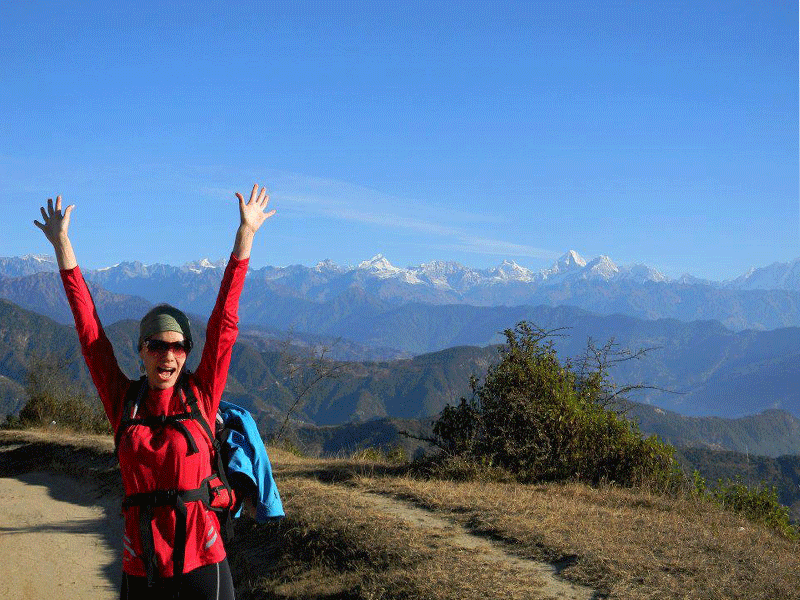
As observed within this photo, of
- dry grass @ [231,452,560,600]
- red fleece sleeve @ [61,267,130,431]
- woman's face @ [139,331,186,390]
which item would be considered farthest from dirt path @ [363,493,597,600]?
red fleece sleeve @ [61,267,130,431]

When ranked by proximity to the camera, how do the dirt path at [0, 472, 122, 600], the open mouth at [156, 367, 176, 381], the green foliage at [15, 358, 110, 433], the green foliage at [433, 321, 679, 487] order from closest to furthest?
1. the open mouth at [156, 367, 176, 381]
2. the dirt path at [0, 472, 122, 600]
3. the green foliage at [433, 321, 679, 487]
4. the green foliage at [15, 358, 110, 433]

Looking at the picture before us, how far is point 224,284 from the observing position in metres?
4.09

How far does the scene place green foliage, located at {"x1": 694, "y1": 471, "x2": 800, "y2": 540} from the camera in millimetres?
10750

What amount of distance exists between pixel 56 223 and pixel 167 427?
4.59 feet

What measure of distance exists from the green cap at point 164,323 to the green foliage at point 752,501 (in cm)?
913

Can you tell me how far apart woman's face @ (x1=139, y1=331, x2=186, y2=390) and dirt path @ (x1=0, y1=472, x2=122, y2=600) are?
6454 mm

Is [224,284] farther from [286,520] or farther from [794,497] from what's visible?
[794,497]

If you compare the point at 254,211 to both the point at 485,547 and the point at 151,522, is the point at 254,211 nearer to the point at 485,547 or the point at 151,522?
the point at 151,522

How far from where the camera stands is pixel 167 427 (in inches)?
151

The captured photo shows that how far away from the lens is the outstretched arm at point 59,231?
13.8ft

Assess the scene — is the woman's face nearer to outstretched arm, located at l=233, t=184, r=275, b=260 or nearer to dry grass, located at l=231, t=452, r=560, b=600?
outstretched arm, located at l=233, t=184, r=275, b=260

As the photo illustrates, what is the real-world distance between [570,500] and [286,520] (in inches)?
152

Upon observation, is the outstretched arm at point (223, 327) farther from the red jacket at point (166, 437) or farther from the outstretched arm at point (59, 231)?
the outstretched arm at point (59, 231)

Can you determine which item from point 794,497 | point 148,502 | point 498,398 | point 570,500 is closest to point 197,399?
point 148,502
